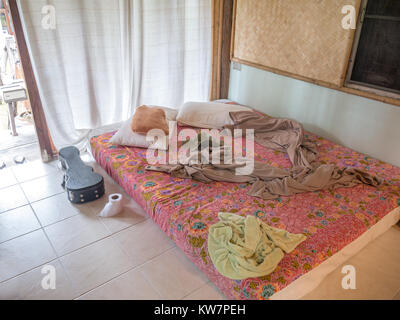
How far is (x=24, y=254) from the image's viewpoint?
2137mm

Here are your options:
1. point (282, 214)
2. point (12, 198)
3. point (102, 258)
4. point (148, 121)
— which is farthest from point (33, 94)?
point (282, 214)

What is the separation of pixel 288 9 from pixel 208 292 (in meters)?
2.65

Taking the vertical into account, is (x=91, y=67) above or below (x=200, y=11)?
below

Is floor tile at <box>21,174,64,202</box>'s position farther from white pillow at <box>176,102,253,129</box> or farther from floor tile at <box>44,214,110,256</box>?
white pillow at <box>176,102,253,129</box>

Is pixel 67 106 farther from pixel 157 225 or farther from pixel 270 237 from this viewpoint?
pixel 270 237

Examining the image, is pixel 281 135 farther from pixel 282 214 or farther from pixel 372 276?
pixel 372 276

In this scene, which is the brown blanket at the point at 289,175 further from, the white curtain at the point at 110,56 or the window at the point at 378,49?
the white curtain at the point at 110,56

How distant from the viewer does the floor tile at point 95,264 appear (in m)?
1.95

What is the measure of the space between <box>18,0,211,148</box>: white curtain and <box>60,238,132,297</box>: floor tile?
1442 mm

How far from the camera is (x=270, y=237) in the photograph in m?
1.83

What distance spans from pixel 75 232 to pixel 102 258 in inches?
14.0

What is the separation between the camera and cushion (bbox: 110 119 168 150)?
281 centimetres

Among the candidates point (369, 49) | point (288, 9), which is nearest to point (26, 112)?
point (288, 9)
